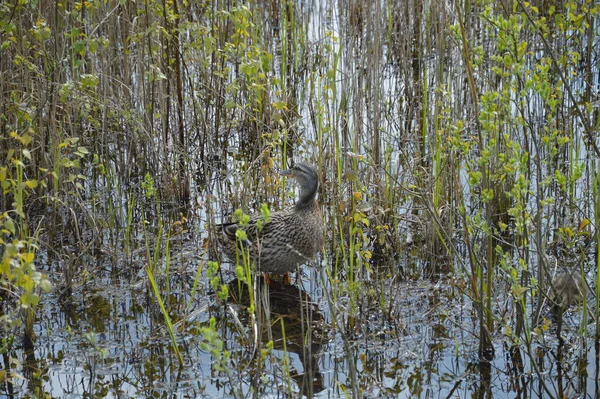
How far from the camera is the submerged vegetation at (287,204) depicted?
4281mm

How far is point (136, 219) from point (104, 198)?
44cm

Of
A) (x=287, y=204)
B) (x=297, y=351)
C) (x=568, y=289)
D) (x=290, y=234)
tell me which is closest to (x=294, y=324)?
(x=297, y=351)

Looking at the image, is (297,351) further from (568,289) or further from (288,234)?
(568,289)

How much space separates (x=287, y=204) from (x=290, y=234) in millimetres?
986

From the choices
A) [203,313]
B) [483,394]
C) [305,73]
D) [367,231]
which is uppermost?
[305,73]

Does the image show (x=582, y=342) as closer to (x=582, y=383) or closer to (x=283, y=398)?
(x=582, y=383)

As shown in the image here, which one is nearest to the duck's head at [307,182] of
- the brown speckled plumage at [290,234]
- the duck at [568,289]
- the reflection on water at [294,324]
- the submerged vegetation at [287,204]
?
the brown speckled plumage at [290,234]

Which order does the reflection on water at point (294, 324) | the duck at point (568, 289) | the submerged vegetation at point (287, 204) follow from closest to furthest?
the submerged vegetation at point (287, 204), the reflection on water at point (294, 324), the duck at point (568, 289)

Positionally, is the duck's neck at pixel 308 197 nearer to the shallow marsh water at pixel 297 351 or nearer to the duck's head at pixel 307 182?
the duck's head at pixel 307 182

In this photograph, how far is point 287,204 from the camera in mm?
6594

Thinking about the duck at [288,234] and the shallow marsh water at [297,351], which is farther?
the duck at [288,234]

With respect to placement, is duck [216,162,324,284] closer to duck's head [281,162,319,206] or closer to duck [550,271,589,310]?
duck's head [281,162,319,206]

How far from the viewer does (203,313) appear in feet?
17.1

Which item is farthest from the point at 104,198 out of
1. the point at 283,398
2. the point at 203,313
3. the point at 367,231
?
the point at 283,398
